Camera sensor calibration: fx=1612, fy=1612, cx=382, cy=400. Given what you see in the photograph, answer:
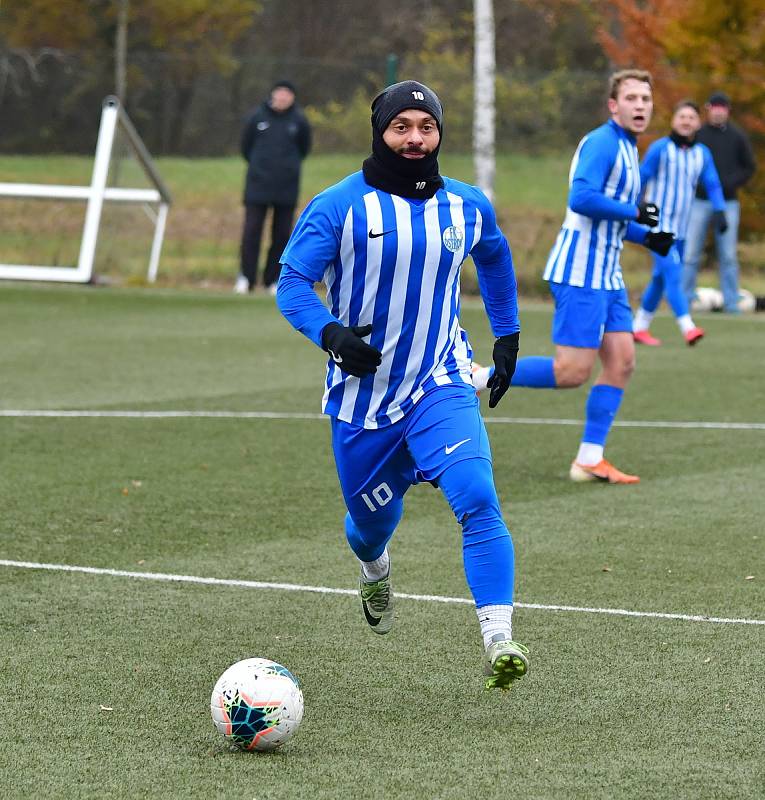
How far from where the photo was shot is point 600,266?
8570mm

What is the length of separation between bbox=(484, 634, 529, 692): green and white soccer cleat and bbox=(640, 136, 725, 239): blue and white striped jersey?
10632 millimetres

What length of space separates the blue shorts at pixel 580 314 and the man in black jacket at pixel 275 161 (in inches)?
448

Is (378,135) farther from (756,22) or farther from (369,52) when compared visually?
(369,52)

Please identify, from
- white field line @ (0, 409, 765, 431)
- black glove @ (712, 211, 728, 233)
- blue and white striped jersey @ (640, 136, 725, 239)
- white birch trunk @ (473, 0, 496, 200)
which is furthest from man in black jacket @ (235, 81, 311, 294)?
white field line @ (0, 409, 765, 431)

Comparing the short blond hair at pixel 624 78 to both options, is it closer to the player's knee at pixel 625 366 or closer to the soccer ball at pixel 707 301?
the player's knee at pixel 625 366

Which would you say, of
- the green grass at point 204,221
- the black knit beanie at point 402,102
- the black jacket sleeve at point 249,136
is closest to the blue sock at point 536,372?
the black knit beanie at point 402,102

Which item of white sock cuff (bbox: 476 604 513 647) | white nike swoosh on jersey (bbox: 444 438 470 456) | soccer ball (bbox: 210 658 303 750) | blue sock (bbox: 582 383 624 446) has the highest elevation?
white nike swoosh on jersey (bbox: 444 438 470 456)

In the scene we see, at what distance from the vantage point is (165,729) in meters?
4.53

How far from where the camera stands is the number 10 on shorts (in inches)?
207

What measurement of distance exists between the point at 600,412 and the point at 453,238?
12.7 ft

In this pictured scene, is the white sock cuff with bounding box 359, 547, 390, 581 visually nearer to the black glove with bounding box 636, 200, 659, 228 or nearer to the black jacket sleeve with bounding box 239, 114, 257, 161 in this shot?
the black glove with bounding box 636, 200, 659, 228

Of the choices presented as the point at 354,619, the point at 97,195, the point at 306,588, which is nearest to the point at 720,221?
the point at 97,195

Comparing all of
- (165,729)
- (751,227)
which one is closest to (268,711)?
(165,729)

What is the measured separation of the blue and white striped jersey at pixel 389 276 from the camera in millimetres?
5035
